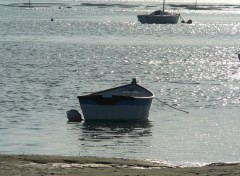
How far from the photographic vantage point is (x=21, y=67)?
56219 millimetres

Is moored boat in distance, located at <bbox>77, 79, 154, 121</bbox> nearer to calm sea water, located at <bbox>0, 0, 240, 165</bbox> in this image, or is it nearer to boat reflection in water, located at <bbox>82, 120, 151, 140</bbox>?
boat reflection in water, located at <bbox>82, 120, 151, 140</bbox>

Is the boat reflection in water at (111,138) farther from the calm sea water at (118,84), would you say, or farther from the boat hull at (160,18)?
the boat hull at (160,18)

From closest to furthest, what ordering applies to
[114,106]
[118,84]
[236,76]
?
[114,106], [118,84], [236,76]

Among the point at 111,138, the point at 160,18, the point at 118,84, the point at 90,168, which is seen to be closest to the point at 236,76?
the point at 118,84

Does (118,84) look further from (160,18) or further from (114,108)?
(160,18)

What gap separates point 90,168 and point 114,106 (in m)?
12.6

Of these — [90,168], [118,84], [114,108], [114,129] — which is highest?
[90,168]

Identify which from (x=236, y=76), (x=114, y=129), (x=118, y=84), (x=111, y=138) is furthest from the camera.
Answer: (x=236, y=76)

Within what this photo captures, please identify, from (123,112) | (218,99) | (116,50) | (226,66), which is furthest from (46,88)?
(116,50)

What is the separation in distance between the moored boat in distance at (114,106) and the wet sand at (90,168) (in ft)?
32.1

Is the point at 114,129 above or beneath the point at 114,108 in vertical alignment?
beneath

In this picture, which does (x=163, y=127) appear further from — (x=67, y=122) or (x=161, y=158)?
(x=161, y=158)

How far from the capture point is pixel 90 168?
63.6 ft

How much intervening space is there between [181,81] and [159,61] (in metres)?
17.8
